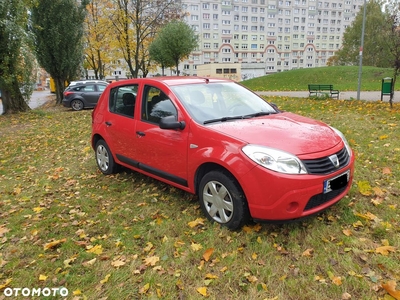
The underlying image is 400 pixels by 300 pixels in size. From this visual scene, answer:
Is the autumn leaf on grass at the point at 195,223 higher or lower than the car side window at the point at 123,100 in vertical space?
lower

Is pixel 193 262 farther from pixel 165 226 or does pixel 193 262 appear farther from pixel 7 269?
pixel 7 269

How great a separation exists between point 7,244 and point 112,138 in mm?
2196

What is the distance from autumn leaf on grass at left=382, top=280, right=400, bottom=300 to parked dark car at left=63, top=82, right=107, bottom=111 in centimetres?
1765

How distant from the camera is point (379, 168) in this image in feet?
16.4

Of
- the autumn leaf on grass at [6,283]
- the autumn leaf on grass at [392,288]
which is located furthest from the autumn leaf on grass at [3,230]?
the autumn leaf on grass at [392,288]

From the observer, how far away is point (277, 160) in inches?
119

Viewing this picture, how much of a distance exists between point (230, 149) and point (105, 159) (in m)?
3.27

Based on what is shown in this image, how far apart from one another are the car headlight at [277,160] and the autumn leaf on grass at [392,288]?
1.12m

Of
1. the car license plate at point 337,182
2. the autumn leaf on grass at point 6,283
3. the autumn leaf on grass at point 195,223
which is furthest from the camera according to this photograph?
the autumn leaf on grass at point 195,223

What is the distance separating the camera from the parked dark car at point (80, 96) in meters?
17.9

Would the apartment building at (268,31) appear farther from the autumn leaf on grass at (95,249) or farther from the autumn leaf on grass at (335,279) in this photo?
the autumn leaf on grass at (335,279)

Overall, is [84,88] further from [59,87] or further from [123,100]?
[123,100]

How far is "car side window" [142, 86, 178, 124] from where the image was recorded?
4131mm

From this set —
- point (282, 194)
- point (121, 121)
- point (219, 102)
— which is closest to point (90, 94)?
point (121, 121)
